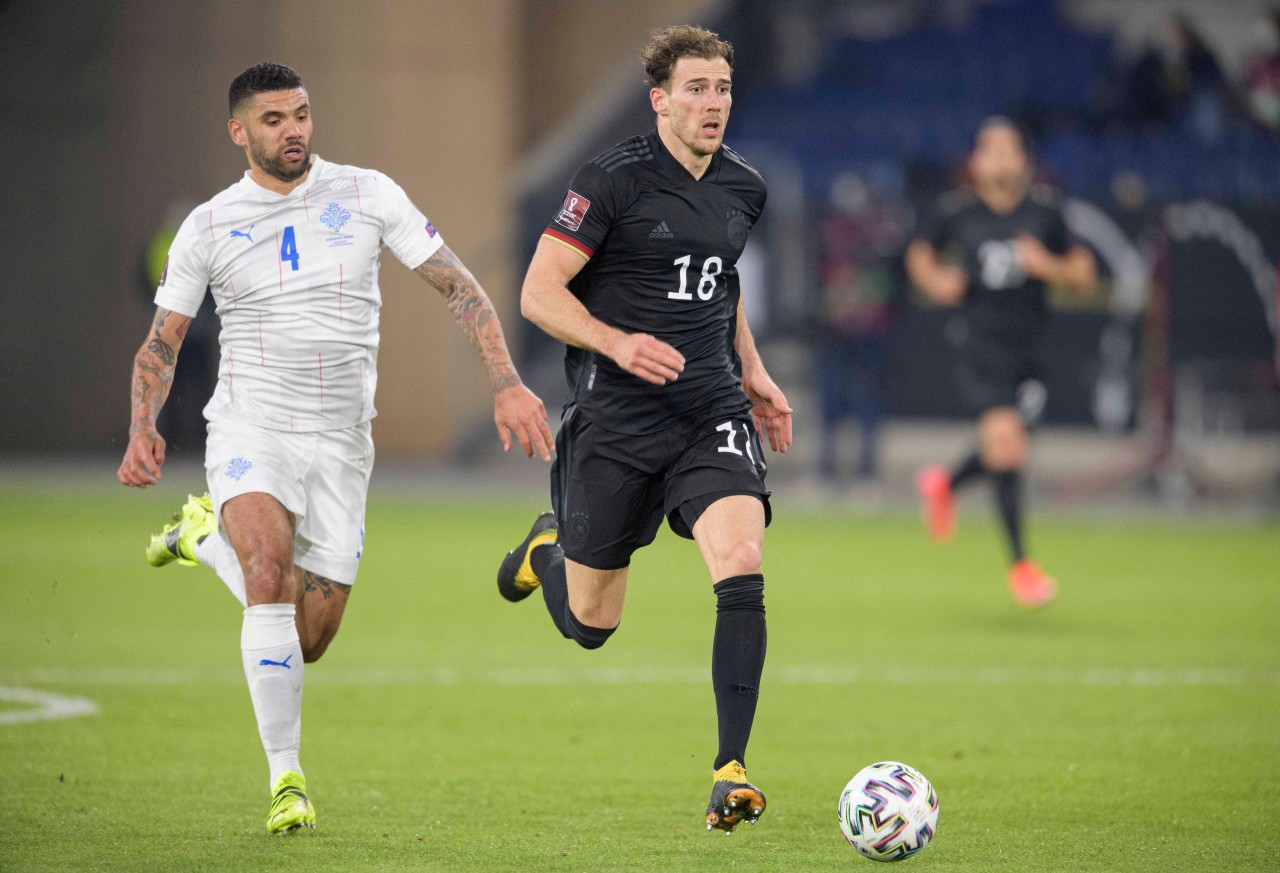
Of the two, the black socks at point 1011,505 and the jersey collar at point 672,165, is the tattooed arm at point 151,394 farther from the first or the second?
the black socks at point 1011,505

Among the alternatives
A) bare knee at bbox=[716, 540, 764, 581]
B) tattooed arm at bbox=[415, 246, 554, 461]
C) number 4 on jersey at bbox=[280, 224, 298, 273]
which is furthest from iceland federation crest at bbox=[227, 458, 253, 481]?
bare knee at bbox=[716, 540, 764, 581]

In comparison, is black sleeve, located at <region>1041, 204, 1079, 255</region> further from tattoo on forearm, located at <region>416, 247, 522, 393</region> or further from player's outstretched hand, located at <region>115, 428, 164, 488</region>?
player's outstretched hand, located at <region>115, 428, 164, 488</region>

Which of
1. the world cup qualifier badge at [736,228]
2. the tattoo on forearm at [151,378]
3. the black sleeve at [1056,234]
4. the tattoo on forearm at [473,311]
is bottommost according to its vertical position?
the tattoo on forearm at [151,378]

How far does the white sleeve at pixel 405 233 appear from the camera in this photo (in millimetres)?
5953

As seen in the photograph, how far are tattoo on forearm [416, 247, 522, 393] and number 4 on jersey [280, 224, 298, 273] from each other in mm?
424

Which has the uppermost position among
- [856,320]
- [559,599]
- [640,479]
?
[856,320]

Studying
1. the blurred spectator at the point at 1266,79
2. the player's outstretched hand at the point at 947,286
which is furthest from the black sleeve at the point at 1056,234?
the blurred spectator at the point at 1266,79

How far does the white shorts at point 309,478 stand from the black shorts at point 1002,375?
18.8ft

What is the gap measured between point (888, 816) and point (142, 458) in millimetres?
2630

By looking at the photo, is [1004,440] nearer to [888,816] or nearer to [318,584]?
[318,584]

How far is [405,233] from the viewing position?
19.5ft

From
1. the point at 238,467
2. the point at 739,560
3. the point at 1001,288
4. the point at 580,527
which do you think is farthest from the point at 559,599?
the point at 1001,288

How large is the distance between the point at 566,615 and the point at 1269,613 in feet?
20.7

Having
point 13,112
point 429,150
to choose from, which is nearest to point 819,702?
point 429,150
